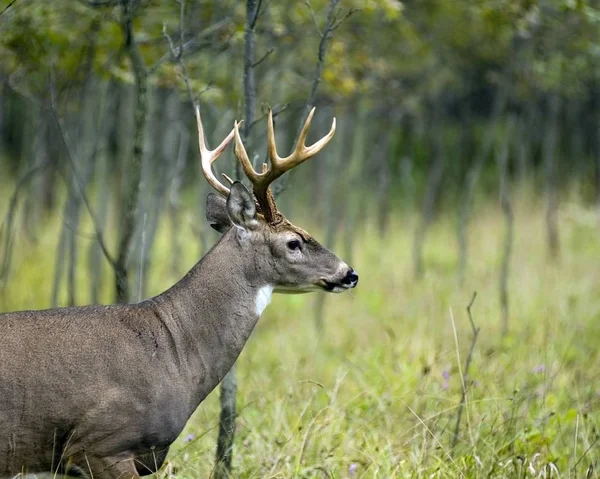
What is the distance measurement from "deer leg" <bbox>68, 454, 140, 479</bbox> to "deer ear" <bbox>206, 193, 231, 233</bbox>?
1400 millimetres

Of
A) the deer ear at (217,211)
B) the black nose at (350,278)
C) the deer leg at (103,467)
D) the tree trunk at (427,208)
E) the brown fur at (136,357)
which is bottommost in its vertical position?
the tree trunk at (427,208)

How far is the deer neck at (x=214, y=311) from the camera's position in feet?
15.3

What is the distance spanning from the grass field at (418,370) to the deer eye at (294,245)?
0.86m

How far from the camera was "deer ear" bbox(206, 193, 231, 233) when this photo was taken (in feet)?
16.7

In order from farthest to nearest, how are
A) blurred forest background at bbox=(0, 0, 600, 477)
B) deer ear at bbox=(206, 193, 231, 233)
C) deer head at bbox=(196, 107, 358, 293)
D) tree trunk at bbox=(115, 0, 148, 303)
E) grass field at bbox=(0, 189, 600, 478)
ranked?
tree trunk at bbox=(115, 0, 148, 303) → blurred forest background at bbox=(0, 0, 600, 477) → grass field at bbox=(0, 189, 600, 478) → deer ear at bbox=(206, 193, 231, 233) → deer head at bbox=(196, 107, 358, 293)

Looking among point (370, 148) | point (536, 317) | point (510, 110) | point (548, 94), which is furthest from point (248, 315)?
point (370, 148)

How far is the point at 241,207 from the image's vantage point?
4820 mm

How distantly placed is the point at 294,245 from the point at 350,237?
6797 millimetres

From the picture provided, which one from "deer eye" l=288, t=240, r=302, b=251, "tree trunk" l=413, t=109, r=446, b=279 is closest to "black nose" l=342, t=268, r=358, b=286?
"deer eye" l=288, t=240, r=302, b=251

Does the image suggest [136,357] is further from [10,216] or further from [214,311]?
[10,216]

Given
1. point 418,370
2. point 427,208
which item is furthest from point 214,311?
point 427,208

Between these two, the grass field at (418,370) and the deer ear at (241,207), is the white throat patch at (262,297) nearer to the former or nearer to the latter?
the deer ear at (241,207)

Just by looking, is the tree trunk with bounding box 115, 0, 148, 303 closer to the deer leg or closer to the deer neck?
the deer neck

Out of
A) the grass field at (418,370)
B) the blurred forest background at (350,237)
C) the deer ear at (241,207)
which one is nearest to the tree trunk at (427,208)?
the blurred forest background at (350,237)
